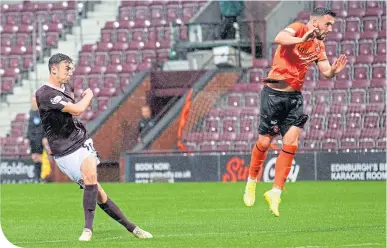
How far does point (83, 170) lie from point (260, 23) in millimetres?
20042

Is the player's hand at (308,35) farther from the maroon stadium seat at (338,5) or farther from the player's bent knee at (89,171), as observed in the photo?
the maroon stadium seat at (338,5)

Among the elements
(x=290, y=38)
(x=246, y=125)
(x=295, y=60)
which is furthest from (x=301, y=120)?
(x=246, y=125)

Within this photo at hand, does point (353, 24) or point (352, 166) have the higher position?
point (353, 24)

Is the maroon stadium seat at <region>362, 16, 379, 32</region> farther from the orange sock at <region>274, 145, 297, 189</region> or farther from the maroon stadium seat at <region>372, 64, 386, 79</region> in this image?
the orange sock at <region>274, 145, 297, 189</region>

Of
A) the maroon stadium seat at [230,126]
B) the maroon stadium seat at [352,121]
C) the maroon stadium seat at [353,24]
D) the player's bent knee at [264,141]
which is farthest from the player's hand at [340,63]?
the maroon stadium seat at [353,24]

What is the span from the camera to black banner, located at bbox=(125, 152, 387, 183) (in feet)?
78.4

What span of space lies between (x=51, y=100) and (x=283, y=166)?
3154 millimetres

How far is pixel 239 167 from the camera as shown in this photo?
993 inches

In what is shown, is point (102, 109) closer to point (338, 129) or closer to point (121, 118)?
point (121, 118)

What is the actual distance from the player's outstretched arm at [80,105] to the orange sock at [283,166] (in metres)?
2.90

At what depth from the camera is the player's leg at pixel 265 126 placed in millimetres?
12562

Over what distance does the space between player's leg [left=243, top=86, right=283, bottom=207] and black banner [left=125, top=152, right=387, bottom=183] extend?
11152mm

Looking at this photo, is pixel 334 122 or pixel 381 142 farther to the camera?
pixel 334 122

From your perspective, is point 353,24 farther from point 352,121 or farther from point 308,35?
point 308,35
